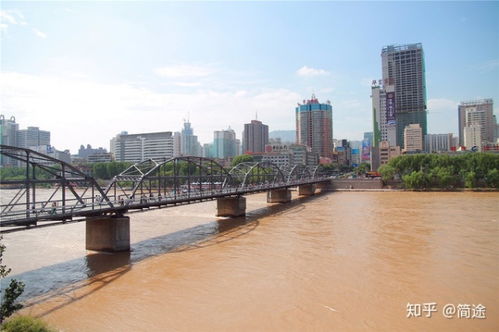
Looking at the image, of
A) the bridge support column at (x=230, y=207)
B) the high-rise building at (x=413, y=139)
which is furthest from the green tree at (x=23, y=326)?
the high-rise building at (x=413, y=139)

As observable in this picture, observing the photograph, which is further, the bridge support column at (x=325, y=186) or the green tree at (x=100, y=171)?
the green tree at (x=100, y=171)

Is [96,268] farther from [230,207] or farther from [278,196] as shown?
[278,196]

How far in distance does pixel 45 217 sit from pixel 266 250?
49.7ft

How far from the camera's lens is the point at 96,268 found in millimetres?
24953

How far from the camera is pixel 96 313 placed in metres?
17.2

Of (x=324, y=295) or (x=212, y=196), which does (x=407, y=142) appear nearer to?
(x=212, y=196)

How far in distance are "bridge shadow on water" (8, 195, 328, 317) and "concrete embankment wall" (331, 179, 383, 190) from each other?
6926 centimetres

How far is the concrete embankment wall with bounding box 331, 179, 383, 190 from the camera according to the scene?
103438 millimetres

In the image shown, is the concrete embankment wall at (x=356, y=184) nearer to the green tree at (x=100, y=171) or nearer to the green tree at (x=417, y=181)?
the green tree at (x=417, y=181)

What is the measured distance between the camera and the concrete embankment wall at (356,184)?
339ft

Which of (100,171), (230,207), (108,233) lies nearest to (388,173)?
(230,207)

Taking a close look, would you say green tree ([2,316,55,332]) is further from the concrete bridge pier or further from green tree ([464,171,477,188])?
the concrete bridge pier

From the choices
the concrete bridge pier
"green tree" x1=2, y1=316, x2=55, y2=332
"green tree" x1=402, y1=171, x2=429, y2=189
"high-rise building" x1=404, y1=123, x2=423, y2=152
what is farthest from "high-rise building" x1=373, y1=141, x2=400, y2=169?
"green tree" x1=2, y1=316, x2=55, y2=332

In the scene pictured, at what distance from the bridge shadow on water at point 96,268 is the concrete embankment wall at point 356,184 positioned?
227ft
